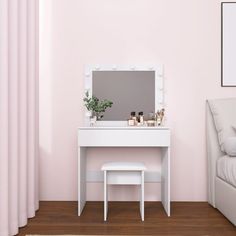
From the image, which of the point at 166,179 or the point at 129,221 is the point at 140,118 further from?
the point at 129,221

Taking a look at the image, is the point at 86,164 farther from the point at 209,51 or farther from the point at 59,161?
the point at 209,51

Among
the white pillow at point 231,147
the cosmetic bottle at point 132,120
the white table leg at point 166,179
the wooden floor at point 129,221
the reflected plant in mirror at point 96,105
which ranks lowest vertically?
the wooden floor at point 129,221

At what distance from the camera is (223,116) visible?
291cm

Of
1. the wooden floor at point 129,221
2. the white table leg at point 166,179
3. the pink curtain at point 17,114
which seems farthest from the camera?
the white table leg at point 166,179

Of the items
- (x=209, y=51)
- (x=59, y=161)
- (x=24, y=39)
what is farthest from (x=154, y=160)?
(x=24, y=39)

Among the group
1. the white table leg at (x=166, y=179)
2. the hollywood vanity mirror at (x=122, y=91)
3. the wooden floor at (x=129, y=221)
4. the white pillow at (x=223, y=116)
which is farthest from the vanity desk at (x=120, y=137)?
the white pillow at (x=223, y=116)

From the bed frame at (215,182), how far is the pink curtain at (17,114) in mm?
1613

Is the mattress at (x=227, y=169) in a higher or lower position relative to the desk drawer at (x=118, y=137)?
A: lower

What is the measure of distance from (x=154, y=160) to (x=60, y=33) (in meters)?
1.63

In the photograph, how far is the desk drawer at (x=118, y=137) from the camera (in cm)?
273

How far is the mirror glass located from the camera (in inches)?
125

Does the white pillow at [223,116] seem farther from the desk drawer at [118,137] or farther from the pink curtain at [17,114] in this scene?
the pink curtain at [17,114]

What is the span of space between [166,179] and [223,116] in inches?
31.7

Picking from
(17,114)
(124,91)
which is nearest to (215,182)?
(124,91)
